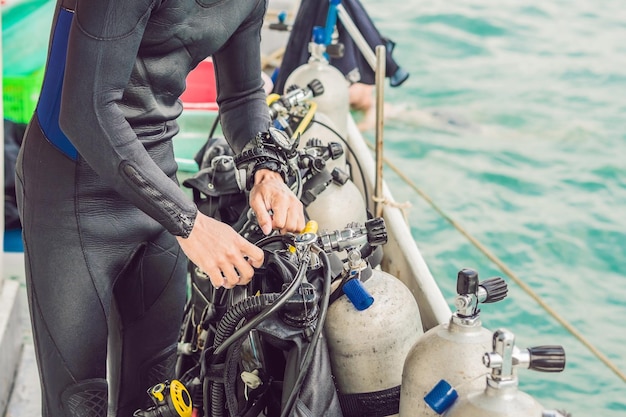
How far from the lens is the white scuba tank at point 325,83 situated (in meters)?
3.25

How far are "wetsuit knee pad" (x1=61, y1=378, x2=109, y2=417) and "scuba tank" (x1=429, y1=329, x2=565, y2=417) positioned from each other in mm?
868

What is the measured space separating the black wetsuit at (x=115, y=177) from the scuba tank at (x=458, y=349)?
1.64 feet

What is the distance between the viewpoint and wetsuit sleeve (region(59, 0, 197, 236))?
1.42 metres

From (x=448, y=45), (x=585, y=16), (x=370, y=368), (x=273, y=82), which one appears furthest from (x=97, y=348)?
(x=585, y=16)

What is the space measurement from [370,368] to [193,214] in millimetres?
520

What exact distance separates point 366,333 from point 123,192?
0.58 meters

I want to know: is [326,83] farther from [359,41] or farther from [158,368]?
[158,368]

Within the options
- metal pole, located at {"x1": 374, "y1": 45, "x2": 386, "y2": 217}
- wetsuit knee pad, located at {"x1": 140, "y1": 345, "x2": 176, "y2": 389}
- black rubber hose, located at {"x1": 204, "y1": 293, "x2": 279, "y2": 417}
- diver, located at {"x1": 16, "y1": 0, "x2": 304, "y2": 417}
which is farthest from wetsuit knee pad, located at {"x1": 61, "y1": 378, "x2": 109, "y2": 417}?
metal pole, located at {"x1": 374, "y1": 45, "x2": 386, "y2": 217}

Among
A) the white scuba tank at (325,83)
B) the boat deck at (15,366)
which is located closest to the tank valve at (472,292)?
the boat deck at (15,366)

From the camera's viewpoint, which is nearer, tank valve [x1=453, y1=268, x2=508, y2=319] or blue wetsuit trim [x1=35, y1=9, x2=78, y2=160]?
tank valve [x1=453, y1=268, x2=508, y2=319]

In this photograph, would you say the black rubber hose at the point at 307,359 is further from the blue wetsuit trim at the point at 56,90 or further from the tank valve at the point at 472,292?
the blue wetsuit trim at the point at 56,90

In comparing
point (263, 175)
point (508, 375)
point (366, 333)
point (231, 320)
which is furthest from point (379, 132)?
point (508, 375)

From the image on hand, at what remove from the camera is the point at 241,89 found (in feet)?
6.50

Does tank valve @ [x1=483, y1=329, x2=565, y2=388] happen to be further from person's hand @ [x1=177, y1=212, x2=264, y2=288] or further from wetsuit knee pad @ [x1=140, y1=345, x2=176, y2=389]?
wetsuit knee pad @ [x1=140, y1=345, x2=176, y2=389]
